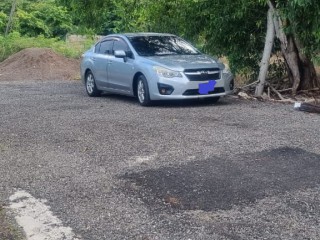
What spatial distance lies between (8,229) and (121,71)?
8035 mm

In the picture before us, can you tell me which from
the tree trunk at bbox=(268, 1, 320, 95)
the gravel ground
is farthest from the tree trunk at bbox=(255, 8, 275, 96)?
the gravel ground

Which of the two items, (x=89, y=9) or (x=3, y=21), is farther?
(x=3, y=21)

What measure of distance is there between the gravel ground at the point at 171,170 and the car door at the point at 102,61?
2677mm

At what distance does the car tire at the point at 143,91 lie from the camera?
1148cm

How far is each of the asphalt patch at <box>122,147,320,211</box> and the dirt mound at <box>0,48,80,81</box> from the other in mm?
16352

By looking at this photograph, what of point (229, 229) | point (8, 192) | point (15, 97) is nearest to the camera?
point (229, 229)

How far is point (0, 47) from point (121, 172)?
76.6ft

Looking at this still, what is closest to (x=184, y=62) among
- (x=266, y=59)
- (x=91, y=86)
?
(x=266, y=59)

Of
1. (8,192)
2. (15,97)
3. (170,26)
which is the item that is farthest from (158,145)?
(170,26)

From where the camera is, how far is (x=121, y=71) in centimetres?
1241

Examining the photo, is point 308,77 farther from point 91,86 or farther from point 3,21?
point 3,21

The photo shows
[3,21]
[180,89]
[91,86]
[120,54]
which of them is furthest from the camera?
[3,21]

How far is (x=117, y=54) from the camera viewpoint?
12.1 m

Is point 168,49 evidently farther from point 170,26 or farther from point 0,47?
point 0,47
